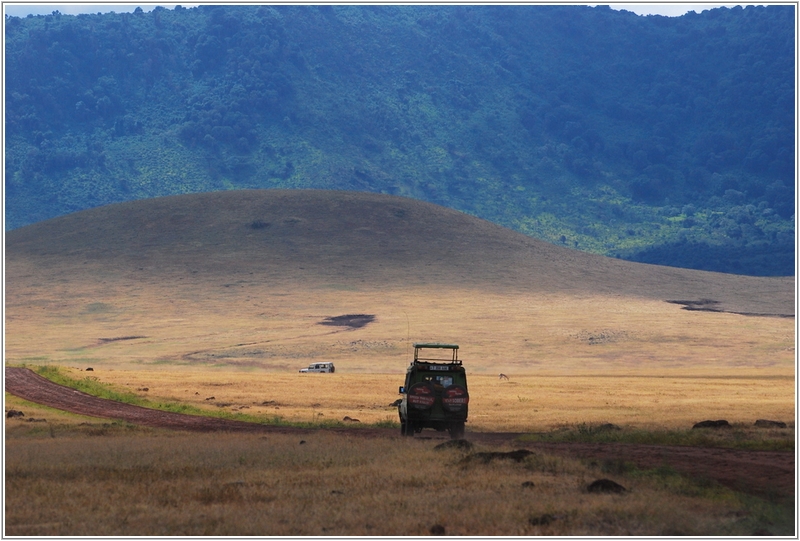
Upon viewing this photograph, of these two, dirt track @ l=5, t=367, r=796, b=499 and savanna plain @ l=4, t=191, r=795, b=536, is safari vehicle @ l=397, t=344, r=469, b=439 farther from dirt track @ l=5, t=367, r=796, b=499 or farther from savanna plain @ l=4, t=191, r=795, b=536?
dirt track @ l=5, t=367, r=796, b=499

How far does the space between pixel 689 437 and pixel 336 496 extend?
1712 centimetres

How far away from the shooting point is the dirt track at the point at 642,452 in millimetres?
26164

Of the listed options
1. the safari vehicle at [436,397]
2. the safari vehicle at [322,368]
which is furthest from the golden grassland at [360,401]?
the safari vehicle at [322,368]

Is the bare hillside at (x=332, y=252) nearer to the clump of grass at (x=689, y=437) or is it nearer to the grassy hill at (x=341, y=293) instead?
the grassy hill at (x=341, y=293)

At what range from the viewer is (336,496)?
23.1 metres

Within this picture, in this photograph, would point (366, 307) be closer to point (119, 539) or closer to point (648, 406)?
point (648, 406)

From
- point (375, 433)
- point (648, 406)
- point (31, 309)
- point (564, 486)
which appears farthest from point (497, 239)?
point (564, 486)

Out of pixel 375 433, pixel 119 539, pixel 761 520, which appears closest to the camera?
pixel 119 539

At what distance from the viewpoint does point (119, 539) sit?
18.8m

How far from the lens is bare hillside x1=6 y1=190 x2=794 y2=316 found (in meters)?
149

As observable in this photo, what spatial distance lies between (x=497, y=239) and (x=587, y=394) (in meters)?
112

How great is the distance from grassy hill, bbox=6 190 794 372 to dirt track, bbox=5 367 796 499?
4578cm

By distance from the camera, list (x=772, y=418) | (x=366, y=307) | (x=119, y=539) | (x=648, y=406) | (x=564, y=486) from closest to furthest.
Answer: (x=119, y=539)
(x=564, y=486)
(x=772, y=418)
(x=648, y=406)
(x=366, y=307)

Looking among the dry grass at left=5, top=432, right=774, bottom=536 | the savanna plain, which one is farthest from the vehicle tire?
the dry grass at left=5, top=432, right=774, bottom=536
